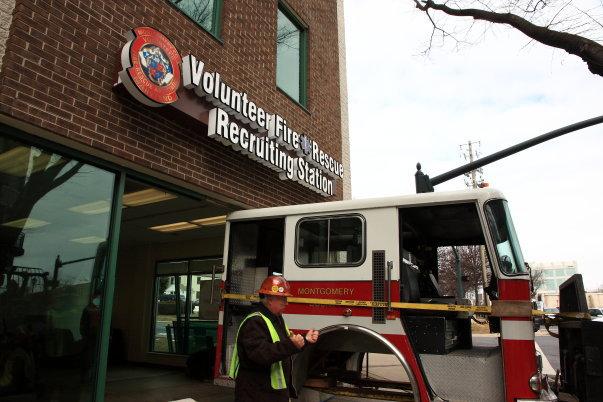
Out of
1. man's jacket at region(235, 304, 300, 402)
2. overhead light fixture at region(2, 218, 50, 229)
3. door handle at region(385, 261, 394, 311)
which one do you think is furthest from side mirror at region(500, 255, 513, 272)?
overhead light fixture at region(2, 218, 50, 229)

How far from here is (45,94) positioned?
16.9ft

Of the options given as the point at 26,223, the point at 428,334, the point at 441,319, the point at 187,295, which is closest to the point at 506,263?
Result: the point at 441,319

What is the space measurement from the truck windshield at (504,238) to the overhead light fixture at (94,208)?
4.58 metres

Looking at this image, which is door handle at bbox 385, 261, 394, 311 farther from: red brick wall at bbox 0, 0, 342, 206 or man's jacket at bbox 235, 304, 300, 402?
red brick wall at bbox 0, 0, 342, 206

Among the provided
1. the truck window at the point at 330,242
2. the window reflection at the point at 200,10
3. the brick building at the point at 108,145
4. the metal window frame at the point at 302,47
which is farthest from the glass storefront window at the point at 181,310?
the truck window at the point at 330,242

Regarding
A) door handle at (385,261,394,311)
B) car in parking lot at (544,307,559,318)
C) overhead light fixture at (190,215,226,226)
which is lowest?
car in parking lot at (544,307,559,318)

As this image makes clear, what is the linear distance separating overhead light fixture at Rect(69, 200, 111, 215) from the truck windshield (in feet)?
15.0

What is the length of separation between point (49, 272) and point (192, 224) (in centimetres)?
559

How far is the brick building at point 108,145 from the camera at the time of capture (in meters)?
5.00

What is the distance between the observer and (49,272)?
524 centimetres

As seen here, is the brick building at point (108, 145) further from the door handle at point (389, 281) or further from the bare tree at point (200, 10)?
the door handle at point (389, 281)

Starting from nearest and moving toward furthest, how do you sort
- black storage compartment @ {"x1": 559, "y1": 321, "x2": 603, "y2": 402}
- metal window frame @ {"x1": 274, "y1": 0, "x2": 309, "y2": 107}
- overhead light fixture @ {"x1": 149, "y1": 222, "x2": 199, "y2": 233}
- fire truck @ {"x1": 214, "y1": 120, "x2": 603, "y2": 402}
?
black storage compartment @ {"x1": 559, "y1": 321, "x2": 603, "y2": 402}, fire truck @ {"x1": 214, "y1": 120, "x2": 603, "y2": 402}, metal window frame @ {"x1": 274, "y1": 0, "x2": 309, "y2": 107}, overhead light fixture @ {"x1": 149, "y1": 222, "x2": 199, "y2": 233}

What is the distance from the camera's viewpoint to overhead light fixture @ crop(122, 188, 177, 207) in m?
8.35

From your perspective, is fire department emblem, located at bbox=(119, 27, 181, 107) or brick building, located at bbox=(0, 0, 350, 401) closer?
brick building, located at bbox=(0, 0, 350, 401)
